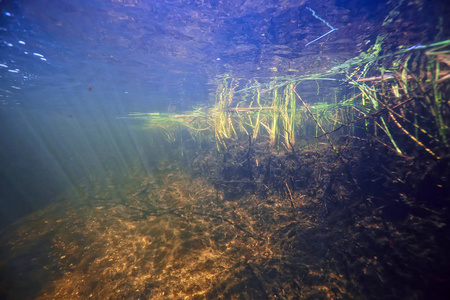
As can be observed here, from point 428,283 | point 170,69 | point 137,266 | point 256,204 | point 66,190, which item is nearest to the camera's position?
point 428,283

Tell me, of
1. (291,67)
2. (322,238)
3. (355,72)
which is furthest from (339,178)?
(355,72)

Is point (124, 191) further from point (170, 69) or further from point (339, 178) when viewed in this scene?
point (339, 178)

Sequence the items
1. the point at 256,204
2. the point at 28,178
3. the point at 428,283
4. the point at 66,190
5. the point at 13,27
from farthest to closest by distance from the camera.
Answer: the point at 28,178 < the point at 66,190 < the point at 13,27 < the point at 256,204 < the point at 428,283

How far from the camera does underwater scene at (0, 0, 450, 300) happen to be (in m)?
3.16

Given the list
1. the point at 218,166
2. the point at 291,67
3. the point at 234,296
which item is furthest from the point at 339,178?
the point at 291,67

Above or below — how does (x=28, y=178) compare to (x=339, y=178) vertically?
above

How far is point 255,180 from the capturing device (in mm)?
6301

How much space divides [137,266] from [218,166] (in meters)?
4.91

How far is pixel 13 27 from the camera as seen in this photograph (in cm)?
632

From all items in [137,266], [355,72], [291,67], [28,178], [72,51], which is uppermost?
[72,51]

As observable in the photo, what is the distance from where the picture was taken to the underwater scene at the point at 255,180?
316 centimetres

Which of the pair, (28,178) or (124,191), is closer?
(124,191)

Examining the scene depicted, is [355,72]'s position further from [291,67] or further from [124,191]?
[124,191]

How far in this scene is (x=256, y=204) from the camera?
539cm
